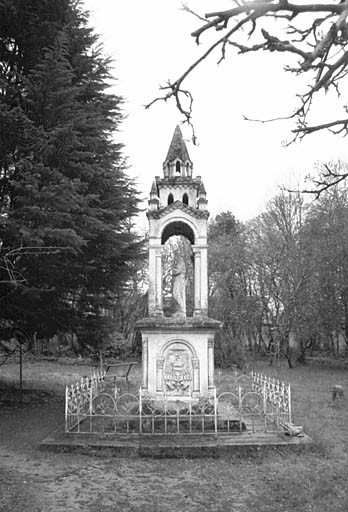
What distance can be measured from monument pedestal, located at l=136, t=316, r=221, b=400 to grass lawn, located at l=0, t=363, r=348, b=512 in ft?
7.73

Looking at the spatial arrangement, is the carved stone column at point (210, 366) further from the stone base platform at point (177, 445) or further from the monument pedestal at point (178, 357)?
the stone base platform at point (177, 445)

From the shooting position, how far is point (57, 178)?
401 inches

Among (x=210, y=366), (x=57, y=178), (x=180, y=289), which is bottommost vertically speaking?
(x=210, y=366)

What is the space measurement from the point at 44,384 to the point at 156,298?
9231mm

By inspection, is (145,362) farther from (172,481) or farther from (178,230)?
(178,230)

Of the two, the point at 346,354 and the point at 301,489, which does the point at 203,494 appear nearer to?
the point at 301,489

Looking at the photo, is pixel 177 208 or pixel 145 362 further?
pixel 177 208

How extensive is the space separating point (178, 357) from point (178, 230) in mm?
3506

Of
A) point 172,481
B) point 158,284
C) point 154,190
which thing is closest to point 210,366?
point 158,284

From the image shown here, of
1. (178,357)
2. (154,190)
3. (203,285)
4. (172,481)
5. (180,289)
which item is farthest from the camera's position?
(154,190)

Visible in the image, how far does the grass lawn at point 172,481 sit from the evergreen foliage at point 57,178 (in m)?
3.66

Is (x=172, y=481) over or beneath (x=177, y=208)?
beneath

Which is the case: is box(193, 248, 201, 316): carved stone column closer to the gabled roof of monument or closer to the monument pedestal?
the monument pedestal

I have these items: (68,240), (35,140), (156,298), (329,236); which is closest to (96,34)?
(35,140)
